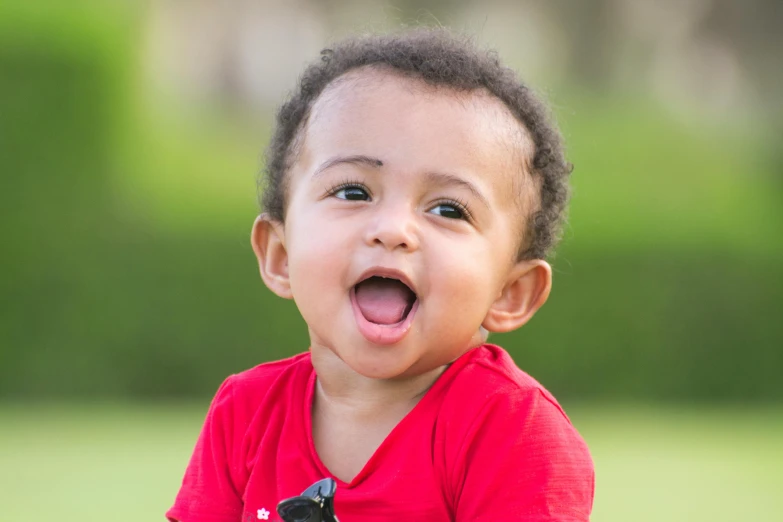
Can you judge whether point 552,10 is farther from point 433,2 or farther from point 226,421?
point 226,421

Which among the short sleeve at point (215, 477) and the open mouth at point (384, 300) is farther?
the short sleeve at point (215, 477)

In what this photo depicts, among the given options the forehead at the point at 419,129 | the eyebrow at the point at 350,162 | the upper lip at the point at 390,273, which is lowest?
the upper lip at the point at 390,273

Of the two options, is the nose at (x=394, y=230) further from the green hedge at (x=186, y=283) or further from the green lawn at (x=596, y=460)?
the green hedge at (x=186, y=283)

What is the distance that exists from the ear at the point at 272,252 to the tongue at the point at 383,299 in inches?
13.6

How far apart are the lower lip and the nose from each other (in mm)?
123

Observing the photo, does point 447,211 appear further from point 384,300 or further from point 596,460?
point 596,460

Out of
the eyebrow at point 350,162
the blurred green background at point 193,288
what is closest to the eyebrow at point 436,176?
the eyebrow at point 350,162

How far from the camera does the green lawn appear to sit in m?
5.15

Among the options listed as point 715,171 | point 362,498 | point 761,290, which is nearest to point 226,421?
point 362,498

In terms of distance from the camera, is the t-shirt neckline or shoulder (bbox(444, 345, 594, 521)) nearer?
shoulder (bbox(444, 345, 594, 521))

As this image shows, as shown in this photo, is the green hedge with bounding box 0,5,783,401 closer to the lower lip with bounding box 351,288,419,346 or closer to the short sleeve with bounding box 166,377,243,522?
the short sleeve with bounding box 166,377,243,522

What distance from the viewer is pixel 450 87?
2354 millimetres

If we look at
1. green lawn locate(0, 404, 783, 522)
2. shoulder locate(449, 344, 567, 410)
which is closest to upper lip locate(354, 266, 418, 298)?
shoulder locate(449, 344, 567, 410)

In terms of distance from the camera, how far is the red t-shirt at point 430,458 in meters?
2.16
